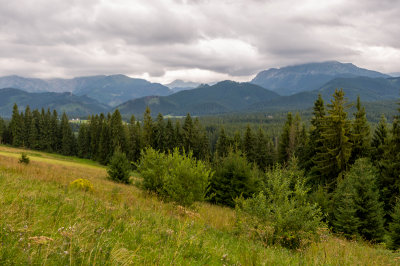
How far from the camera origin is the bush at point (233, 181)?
25.8 meters

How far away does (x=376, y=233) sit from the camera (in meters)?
22.2

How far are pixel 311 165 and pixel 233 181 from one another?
936 inches

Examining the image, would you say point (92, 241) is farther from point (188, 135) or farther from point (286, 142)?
point (188, 135)

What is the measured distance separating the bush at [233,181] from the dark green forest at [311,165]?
102 mm

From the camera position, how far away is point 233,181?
85.4ft

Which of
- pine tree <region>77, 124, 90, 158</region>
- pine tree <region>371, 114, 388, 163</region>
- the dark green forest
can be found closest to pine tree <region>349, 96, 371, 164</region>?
the dark green forest

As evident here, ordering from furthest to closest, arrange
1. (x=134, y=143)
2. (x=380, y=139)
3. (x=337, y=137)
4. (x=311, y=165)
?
(x=134, y=143)
(x=311, y=165)
(x=380, y=139)
(x=337, y=137)

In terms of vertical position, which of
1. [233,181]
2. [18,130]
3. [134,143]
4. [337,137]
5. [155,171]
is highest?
[337,137]

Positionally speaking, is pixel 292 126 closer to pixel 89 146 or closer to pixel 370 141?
pixel 370 141

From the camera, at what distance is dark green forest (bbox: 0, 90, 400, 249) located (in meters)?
11.6

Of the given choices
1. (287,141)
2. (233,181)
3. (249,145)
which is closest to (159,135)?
(249,145)

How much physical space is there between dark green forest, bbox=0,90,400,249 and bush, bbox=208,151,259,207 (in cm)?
10

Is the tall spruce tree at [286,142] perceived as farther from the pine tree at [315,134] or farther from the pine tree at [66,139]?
the pine tree at [66,139]

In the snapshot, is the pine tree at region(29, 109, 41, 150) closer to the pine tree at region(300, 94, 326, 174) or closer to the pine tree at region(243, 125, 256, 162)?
the pine tree at region(243, 125, 256, 162)
